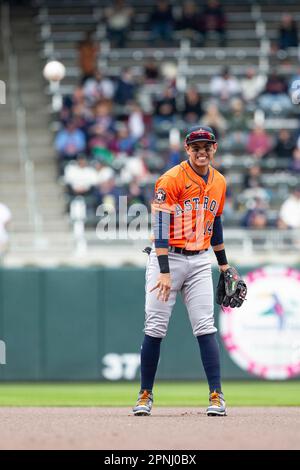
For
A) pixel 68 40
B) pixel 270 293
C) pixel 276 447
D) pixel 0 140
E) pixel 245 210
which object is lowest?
pixel 276 447

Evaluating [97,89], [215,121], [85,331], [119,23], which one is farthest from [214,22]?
[85,331]

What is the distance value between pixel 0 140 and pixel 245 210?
4.53 metres

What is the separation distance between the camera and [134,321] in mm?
14500

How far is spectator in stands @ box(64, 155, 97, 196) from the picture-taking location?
16.4 meters

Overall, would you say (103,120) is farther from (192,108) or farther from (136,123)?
Result: (192,108)

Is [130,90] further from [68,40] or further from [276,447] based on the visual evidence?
[276,447]

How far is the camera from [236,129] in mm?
17641

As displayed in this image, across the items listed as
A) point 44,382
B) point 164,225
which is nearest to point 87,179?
point 44,382

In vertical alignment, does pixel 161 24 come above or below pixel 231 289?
above

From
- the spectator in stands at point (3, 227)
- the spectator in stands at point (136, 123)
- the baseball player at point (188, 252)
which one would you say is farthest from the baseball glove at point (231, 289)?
the spectator in stands at point (136, 123)

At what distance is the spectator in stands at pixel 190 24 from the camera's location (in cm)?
2003

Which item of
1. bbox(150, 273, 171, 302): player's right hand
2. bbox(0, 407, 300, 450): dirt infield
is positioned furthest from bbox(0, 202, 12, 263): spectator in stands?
bbox(150, 273, 171, 302): player's right hand

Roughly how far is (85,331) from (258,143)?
441 centimetres

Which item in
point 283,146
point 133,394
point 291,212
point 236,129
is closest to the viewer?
point 133,394
